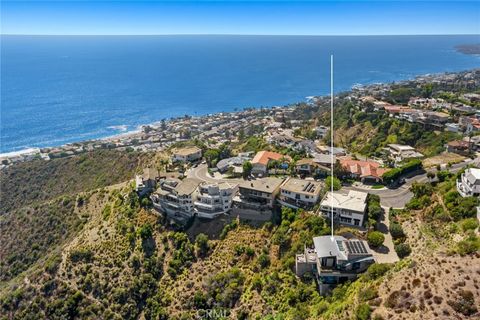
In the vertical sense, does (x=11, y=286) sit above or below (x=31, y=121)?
below

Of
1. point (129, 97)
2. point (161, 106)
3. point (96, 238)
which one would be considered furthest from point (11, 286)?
point (129, 97)

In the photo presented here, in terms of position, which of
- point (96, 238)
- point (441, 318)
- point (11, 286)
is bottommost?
point (11, 286)

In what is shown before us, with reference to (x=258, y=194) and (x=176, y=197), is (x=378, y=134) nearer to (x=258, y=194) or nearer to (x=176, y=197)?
(x=258, y=194)

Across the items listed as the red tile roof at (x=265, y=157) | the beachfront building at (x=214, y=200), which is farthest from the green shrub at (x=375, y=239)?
the red tile roof at (x=265, y=157)

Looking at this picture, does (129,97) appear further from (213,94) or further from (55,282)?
(55,282)

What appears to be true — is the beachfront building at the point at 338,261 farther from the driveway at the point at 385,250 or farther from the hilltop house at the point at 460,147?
the hilltop house at the point at 460,147

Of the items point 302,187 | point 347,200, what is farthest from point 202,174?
point 347,200

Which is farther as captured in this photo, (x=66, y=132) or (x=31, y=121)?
(x=31, y=121)

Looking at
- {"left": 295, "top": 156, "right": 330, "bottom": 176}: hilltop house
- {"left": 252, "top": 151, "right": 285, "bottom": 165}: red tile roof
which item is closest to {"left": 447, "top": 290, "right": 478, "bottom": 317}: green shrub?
{"left": 295, "top": 156, "right": 330, "bottom": 176}: hilltop house
